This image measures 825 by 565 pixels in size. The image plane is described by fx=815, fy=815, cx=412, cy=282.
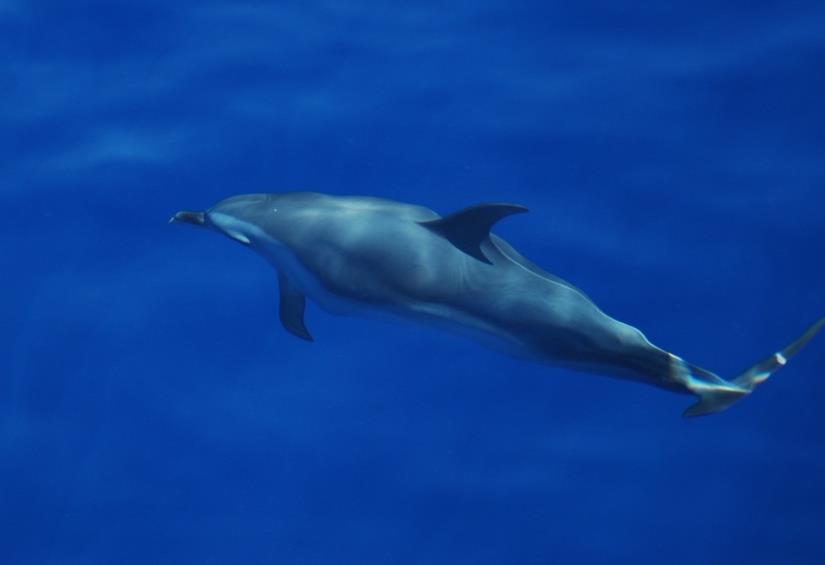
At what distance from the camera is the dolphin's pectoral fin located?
6.09 metres

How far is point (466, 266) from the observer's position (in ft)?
16.3

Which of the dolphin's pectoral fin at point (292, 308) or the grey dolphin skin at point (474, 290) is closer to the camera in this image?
the grey dolphin skin at point (474, 290)

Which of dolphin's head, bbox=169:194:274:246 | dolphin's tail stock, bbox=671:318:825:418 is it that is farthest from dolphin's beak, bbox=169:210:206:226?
dolphin's tail stock, bbox=671:318:825:418

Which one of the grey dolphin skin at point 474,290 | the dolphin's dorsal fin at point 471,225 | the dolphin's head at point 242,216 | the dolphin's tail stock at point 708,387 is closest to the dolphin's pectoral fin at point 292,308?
the dolphin's head at point 242,216

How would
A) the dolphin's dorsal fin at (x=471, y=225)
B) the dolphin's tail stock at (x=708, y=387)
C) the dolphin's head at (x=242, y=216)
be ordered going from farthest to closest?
the dolphin's head at (x=242, y=216), the dolphin's tail stock at (x=708, y=387), the dolphin's dorsal fin at (x=471, y=225)

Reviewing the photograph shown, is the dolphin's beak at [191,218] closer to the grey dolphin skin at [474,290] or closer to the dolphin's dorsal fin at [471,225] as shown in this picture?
the grey dolphin skin at [474,290]

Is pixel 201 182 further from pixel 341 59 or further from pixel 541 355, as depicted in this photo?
pixel 541 355

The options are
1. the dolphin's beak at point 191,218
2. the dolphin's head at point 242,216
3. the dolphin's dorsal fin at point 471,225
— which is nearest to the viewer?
the dolphin's dorsal fin at point 471,225

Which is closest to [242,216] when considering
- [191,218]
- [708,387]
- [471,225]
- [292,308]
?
[191,218]

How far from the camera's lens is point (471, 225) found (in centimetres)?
489

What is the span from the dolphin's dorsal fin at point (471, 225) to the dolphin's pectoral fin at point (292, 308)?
143 cm

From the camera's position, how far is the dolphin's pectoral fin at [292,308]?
609 centimetres

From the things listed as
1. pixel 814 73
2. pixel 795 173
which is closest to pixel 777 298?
pixel 795 173

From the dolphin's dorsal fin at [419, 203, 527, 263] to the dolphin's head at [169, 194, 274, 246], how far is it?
1212mm
